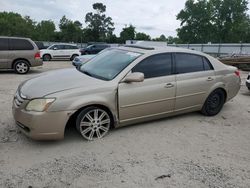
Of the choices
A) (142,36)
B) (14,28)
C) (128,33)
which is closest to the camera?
(14,28)

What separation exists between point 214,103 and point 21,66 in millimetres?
9061

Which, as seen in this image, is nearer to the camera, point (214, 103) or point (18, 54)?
point (214, 103)

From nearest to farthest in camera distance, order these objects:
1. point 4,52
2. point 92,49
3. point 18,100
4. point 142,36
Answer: point 18,100
point 4,52
point 92,49
point 142,36

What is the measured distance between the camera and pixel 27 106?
13.8 feet

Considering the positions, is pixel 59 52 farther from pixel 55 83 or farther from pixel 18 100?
pixel 18 100

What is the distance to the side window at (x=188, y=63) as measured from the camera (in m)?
5.56

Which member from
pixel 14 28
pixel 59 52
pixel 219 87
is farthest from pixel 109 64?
pixel 14 28

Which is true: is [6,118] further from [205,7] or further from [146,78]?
[205,7]

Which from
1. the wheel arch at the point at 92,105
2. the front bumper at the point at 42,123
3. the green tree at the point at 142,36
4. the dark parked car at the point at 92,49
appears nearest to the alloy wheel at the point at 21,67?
the wheel arch at the point at 92,105

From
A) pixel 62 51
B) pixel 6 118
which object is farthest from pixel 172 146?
pixel 62 51

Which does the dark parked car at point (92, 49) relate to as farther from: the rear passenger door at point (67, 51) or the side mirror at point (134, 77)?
the side mirror at point (134, 77)

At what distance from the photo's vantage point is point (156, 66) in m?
5.25

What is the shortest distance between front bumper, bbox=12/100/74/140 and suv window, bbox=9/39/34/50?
8.64 meters

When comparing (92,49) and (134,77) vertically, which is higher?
(92,49)
